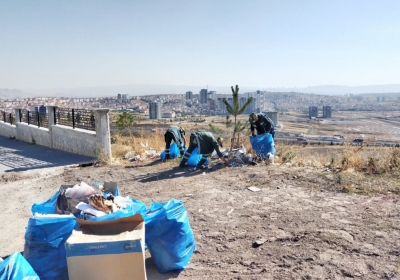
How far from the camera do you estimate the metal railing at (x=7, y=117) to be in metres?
15.6

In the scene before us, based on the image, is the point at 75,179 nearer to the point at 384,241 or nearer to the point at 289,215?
the point at 289,215

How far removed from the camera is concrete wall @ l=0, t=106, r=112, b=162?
29.9 ft

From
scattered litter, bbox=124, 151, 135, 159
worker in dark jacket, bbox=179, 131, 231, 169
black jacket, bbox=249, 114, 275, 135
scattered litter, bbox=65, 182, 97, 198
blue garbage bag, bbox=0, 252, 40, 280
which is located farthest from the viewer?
scattered litter, bbox=124, 151, 135, 159

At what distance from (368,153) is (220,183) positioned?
13.5 ft

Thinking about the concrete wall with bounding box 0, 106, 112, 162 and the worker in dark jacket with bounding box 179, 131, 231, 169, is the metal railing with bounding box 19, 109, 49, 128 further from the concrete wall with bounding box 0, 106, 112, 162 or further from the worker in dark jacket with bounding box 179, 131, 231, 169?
the worker in dark jacket with bounding box 179, 131, 231, 169

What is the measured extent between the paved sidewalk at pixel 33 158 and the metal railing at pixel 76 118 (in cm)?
94

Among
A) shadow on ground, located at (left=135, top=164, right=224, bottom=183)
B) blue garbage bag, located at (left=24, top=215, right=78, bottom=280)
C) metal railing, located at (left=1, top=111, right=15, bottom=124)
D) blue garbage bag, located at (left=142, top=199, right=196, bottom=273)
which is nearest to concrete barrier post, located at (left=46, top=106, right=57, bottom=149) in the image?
metal railing, located at (left=1, top=111, right=15, bottom=124)

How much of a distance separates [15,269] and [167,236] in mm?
1386

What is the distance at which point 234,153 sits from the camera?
923cm

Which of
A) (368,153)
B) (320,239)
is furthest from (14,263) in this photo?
(368,153)

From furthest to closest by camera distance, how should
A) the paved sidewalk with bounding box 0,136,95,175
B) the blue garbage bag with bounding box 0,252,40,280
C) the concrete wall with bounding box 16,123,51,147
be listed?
the concrete wall with bounding box 16,123,51,147 < the paved sidewalk with bounding box 0,136,95,175 < the blue garbage bag with bounding box 0,252,40,280

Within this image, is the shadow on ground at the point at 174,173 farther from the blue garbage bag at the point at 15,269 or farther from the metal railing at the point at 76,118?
the blue garbage bag at the point at 15,269

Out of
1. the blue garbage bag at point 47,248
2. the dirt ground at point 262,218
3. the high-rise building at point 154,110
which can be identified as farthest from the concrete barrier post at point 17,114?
the high-rise building at point 154,110

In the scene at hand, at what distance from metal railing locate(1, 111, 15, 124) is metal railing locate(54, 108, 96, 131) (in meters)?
5.59
